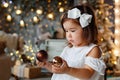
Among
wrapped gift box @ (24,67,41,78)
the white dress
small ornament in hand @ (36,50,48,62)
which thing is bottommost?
wrapped gift box @ (24,67,41,78)

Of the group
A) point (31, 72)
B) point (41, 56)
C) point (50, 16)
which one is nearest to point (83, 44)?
point (41, 56)

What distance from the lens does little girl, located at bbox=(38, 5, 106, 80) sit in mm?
1213

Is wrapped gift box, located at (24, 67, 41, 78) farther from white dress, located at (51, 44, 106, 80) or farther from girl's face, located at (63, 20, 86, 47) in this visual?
girl's face, located at (63, 20, 86, 47)

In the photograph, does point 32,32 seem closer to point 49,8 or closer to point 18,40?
point 49,8

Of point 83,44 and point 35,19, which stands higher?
point 83,44

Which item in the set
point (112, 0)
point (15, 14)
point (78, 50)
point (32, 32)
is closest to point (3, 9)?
point (15, 14)

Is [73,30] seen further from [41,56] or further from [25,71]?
[25,71]

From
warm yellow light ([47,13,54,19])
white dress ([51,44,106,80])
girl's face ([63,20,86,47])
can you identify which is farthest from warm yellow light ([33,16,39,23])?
girl's face ([63,20,86,47])

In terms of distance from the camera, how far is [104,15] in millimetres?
6188

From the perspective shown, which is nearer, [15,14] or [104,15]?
[104,15]

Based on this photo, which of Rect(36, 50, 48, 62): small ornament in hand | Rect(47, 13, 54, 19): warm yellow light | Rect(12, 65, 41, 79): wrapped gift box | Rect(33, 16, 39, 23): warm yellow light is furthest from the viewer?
Rect(33, 16, 39, 23): warm yellow light

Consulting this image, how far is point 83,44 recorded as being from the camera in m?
1.31

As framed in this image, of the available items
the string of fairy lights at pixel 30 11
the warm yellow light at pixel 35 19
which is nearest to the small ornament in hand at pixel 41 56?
the string of fairy lights at pixel 30 11

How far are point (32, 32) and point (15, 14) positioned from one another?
87cm
